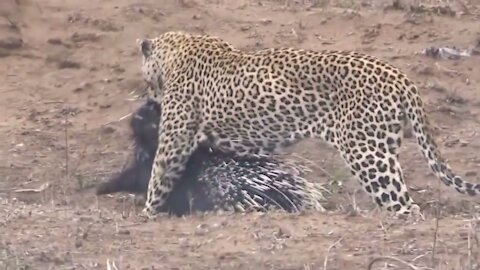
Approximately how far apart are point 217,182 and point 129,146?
2.47 m

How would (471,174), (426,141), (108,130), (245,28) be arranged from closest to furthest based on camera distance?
(426,141) → (471,174) → (108,130) → (245,28)

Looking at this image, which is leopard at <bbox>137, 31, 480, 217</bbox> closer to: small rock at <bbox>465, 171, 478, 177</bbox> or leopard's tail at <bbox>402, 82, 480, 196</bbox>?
leopard's tail at <bbox>402, 82, 480, 196</bbox>

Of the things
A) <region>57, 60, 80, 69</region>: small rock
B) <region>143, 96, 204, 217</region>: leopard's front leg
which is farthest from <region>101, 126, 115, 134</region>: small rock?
<region>143, 96, 204, 217</region>: leopard's front leg

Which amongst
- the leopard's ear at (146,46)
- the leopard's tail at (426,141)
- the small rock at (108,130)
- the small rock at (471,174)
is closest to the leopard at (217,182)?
the leopard's ear at (146,46)

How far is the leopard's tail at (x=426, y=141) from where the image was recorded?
8.15m

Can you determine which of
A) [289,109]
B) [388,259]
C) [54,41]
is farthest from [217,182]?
[54,41]

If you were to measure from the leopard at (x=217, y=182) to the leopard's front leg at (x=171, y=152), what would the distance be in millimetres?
49

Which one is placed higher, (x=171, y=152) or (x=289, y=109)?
(x=289, y=109)

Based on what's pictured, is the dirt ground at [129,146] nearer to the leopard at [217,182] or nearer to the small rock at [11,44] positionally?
the small rock at [11,44]

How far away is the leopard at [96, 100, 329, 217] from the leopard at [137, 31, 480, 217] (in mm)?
85

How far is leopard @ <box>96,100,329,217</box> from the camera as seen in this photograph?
830 centimetres

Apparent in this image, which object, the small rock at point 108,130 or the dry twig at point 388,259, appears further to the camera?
the small rock at point 108,130

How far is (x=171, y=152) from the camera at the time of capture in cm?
882

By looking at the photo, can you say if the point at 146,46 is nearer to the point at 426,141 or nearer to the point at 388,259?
the point at 426,141
